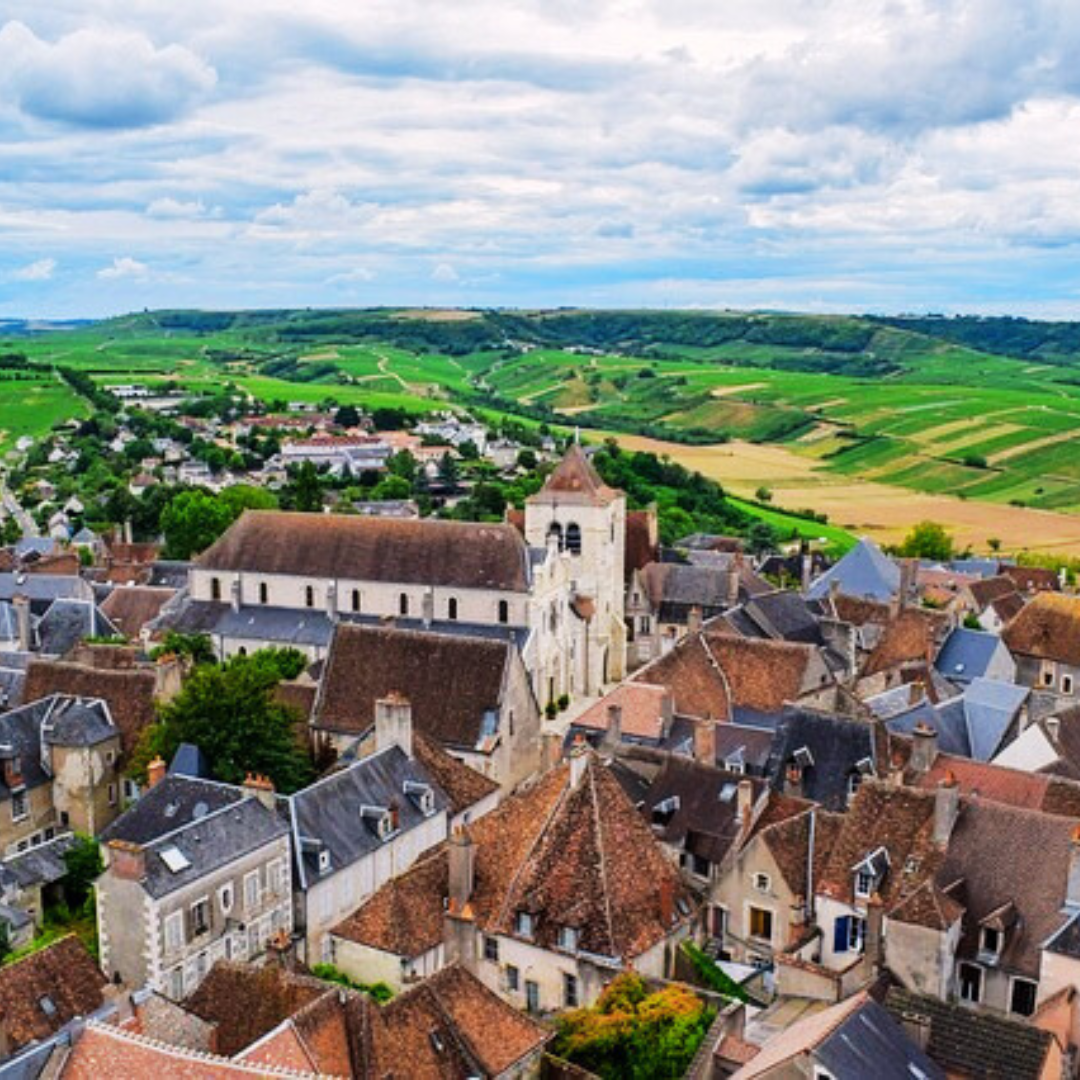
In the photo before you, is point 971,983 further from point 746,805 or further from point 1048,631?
point 1048,631

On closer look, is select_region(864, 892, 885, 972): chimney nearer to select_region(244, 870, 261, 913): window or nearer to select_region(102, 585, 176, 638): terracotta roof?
select_region(244, 870, 261, 913): window

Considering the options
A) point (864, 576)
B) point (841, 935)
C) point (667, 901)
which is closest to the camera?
point (667, 901)

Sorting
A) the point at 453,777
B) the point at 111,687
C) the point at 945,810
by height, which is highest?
the point at 945,810

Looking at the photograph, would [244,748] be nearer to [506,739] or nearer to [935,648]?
[506,739]

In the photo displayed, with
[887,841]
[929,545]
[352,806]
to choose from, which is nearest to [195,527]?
[929,545]

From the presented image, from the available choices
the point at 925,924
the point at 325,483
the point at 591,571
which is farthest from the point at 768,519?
the point at 925,924

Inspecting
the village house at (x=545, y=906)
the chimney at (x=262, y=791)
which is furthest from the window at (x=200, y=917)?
the chimney at (x=262, y=791)
